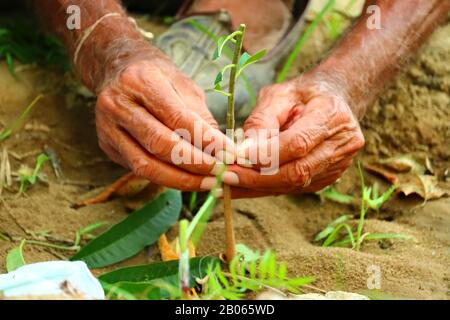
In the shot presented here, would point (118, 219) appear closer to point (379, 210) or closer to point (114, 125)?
point (114, 125)

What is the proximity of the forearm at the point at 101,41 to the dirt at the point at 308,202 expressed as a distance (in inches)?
11.9

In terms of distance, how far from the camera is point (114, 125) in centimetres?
169

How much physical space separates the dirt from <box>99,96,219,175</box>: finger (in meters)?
0.27

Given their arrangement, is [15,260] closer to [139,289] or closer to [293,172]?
[139,289]

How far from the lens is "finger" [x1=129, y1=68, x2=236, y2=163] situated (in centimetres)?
153

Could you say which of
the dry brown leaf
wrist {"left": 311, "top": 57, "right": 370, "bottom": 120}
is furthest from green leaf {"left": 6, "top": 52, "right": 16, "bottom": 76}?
the dry brown leaf

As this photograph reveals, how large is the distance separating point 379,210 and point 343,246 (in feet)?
0.76

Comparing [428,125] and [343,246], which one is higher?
[428,125]

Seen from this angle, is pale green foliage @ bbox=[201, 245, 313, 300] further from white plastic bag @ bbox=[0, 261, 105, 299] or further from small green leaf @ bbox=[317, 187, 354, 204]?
small green leaf @ bbox=[317, 187, 354, 204]

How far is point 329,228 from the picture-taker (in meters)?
1.90

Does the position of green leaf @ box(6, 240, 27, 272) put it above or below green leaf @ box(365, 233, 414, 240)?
below

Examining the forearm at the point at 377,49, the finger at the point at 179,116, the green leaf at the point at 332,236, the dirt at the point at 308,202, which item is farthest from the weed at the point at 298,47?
the finger at the point at 179,116

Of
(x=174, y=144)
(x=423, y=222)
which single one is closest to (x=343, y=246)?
(x=423, y=222)

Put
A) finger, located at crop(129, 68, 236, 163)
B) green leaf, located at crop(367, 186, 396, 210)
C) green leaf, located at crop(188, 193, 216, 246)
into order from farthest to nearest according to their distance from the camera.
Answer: green leaf, located at crop(367, 186, 396, 210) → finger, located at crop(129, 68, 236, 163) → green leaf, located at crop(188, 193, 216, 246)
